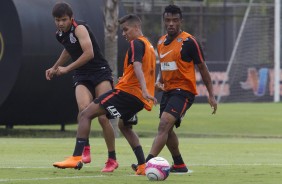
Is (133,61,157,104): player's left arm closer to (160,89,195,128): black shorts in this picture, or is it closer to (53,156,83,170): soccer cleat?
(160,89,195,128): black shorts

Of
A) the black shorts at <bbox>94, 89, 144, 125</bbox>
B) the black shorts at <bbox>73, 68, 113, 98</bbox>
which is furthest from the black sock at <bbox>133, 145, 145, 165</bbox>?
the black shorts at <bbox>73, 68, 113, 98</bbox>

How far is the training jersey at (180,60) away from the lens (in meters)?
12.9

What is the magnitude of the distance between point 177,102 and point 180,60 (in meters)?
0.53

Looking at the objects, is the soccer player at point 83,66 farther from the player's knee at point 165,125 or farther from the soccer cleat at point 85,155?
the player's knee at point 165,125

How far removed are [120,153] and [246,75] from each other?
27507mm

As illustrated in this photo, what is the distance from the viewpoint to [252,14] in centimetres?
4841

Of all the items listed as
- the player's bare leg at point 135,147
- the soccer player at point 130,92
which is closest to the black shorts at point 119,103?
the soccer player at point 130,92

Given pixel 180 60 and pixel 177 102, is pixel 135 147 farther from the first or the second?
pixel 180 60

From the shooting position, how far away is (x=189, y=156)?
17188mm

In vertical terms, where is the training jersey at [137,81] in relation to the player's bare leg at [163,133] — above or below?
above

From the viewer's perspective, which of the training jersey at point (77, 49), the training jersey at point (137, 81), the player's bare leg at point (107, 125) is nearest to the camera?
the training jersey at point (137, 81)

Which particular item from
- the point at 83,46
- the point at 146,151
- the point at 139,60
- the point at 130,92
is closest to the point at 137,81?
the point at 130,92

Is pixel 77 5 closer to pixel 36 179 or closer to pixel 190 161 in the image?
pixel 190 161

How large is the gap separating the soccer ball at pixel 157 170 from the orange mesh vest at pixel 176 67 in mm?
1315
